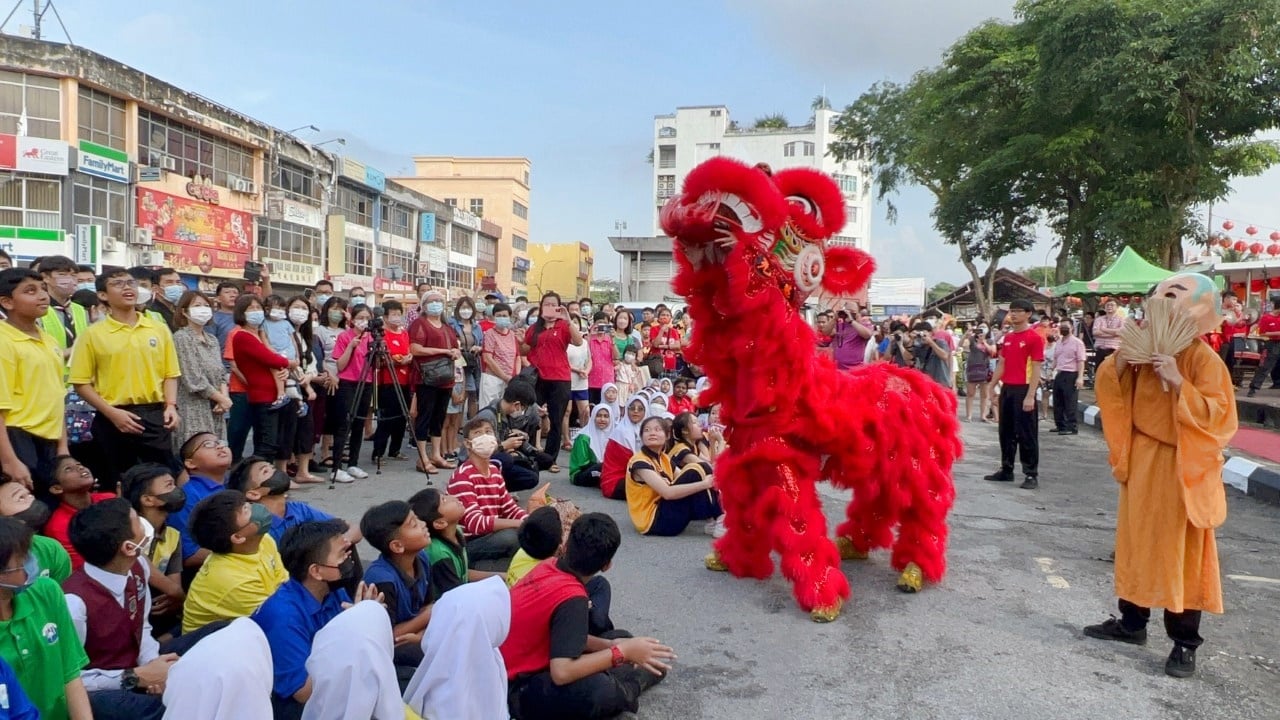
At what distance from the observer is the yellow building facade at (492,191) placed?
5747 cm

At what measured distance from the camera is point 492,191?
192 feet

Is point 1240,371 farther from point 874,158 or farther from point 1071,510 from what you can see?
point 874,158

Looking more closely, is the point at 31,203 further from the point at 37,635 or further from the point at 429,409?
the point at 37,635

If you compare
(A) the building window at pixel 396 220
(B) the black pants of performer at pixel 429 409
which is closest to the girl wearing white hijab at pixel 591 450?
(B) the black pants of performer at pixel 429 409

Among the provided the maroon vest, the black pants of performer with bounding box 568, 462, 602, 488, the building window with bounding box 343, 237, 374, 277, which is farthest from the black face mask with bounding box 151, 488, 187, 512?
the building window with bounding box 343, 237, 374, 277

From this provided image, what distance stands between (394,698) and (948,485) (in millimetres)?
3386

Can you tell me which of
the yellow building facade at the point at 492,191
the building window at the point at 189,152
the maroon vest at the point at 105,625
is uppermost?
the yellow building facade at the point at 492,191

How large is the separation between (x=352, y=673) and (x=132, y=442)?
122 inches

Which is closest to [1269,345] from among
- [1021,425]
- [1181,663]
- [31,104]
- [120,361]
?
[1021,425]

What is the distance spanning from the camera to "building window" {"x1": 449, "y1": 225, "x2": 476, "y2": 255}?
150ft

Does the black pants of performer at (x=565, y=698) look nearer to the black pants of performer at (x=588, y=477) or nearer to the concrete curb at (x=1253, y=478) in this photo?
the black pants of performer at (x=588, y=477)

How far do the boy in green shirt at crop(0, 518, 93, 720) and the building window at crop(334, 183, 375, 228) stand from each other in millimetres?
31874

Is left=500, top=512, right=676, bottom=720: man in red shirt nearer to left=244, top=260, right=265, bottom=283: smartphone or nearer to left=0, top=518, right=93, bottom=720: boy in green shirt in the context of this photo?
left=0, top=518, right=93, bottom=720: boy in green shirt

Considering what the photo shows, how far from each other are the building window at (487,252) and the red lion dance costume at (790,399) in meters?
46.4
